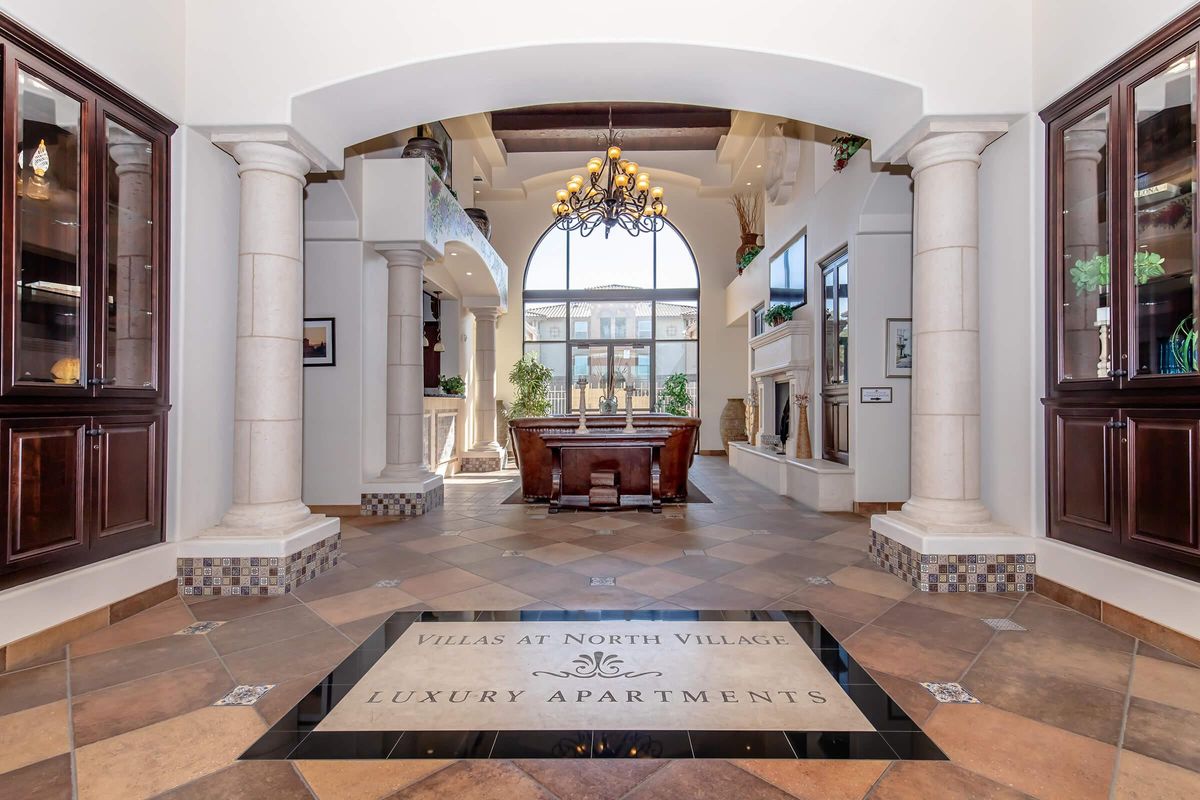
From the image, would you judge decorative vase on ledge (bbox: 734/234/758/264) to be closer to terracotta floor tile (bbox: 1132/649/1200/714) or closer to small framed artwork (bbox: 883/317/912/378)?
small framed artwork (bbox: 883/317/912/378)

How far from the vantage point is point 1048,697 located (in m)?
2.07

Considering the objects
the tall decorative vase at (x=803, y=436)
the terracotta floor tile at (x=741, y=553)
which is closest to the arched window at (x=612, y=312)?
the tall decorative vase at (x=803, y=436)

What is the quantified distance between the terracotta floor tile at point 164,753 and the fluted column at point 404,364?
400 centimetres

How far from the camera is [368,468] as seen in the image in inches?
230

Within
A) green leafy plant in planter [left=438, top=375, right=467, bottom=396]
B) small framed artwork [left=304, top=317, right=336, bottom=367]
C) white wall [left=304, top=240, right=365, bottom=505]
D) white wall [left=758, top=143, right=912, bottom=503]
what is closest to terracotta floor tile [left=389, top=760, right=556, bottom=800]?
white wall [left=304, top=240, right=365, bottom=505]

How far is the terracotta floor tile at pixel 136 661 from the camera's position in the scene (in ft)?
7.31

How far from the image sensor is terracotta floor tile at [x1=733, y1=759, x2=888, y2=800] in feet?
5.12

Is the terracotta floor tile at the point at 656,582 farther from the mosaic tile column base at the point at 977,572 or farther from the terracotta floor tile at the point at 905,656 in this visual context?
the mosaic tile column base at the point at 977,572

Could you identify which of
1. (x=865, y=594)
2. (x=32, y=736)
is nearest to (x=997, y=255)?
(x=865, y=594)

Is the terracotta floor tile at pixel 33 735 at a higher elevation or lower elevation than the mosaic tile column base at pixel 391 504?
lower

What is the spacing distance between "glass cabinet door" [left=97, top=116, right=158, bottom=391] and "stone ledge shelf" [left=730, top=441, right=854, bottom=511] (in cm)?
532

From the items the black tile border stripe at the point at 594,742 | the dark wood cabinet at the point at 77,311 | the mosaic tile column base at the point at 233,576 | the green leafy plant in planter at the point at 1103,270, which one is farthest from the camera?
the mosaic tile column base at the point at 233,576

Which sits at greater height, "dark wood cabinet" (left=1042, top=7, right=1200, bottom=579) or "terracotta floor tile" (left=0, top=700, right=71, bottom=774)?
"dark wood cabinet" (left=1042, top=7, right=1200, bottom=579)

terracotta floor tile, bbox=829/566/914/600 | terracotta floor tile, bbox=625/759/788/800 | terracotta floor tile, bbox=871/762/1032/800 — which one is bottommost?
terracotta floor tile, bbox=829/566/914/600
